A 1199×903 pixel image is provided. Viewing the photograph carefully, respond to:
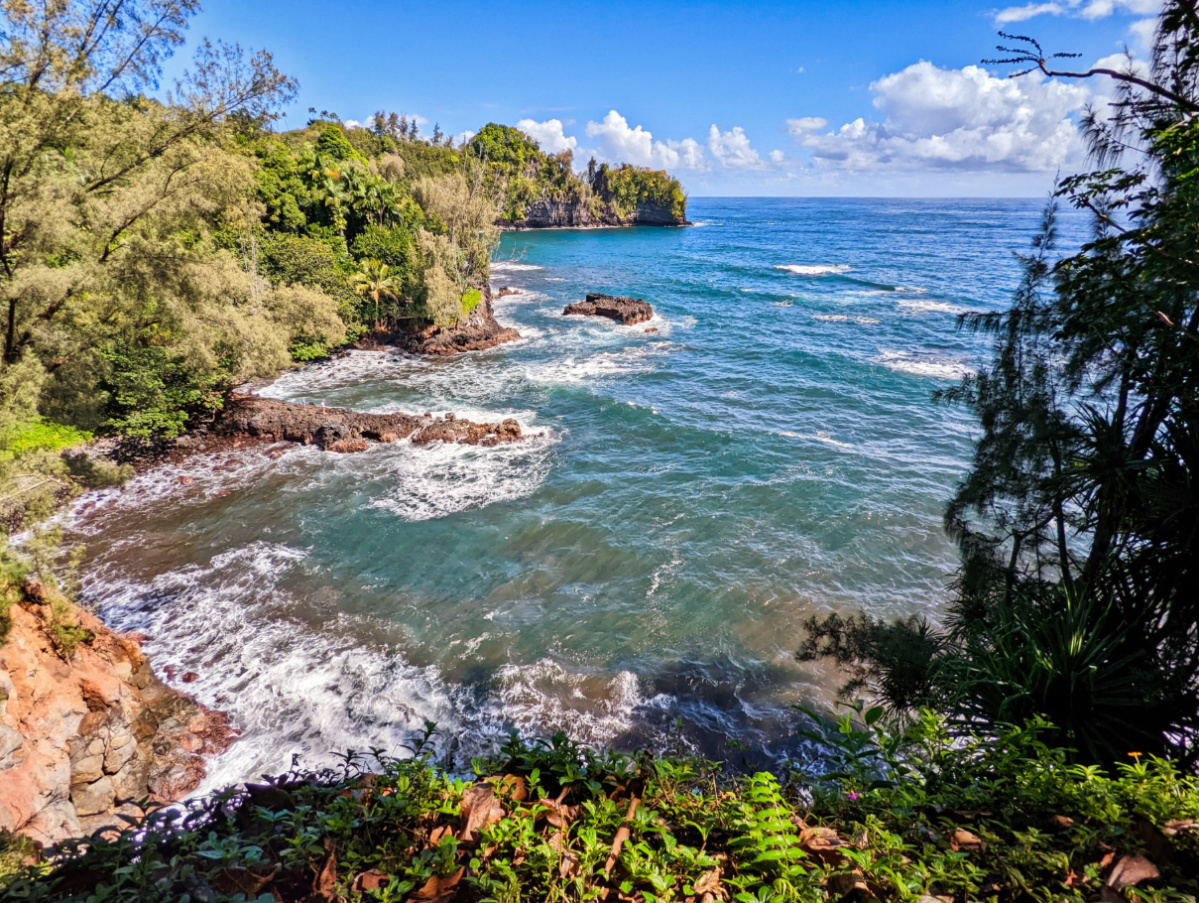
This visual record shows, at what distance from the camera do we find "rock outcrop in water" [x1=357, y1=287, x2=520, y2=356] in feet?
98.1

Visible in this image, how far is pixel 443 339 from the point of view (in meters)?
30.4

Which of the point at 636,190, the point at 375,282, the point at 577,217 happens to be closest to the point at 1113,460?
the point at 375,282

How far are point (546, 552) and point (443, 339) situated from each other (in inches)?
803

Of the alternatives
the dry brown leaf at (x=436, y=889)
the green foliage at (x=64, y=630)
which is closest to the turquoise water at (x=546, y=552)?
the green foliage at (x=64, y=630)

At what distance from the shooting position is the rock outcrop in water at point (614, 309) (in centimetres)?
3825

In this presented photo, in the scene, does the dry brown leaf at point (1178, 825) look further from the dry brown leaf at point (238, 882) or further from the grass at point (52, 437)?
the grass at point (52, 437)

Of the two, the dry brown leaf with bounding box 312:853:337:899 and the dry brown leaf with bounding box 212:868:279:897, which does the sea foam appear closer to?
the dry brown leaf with bounding box 312:853:337:899

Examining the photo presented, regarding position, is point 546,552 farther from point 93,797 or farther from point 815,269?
point 815,269

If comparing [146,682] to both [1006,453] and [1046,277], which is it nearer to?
[1006,453]

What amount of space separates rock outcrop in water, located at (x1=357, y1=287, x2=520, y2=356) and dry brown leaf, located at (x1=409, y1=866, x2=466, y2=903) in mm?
28770

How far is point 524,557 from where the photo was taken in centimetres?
1332

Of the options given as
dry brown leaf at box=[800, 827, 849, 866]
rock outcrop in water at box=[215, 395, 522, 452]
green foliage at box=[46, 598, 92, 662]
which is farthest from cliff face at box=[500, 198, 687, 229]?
dry brown leaf at box=[800, 827, 849, 866]

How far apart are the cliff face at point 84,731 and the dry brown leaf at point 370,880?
517 cm

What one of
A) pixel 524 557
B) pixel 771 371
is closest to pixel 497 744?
pixel 524 557
